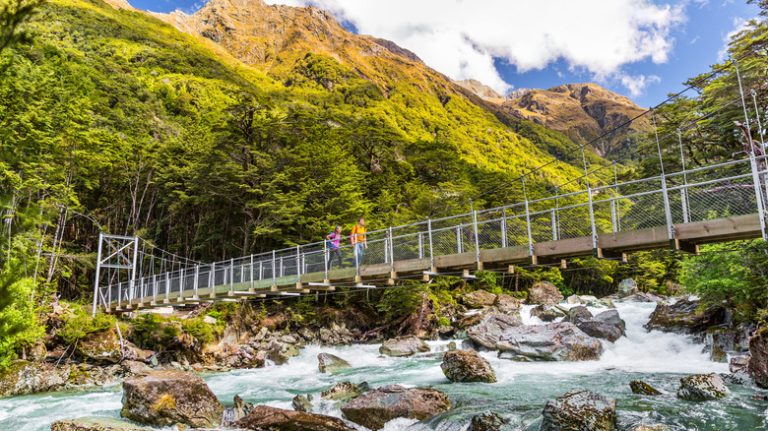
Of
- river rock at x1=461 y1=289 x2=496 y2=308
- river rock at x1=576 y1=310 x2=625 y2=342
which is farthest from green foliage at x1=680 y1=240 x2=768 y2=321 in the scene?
river rock at x1=461 y1=289 x2=496 y2=308

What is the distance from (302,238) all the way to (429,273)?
43.8 feet

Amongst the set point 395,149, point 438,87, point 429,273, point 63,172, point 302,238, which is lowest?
point 429,273

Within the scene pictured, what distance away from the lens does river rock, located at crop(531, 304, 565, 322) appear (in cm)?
2286

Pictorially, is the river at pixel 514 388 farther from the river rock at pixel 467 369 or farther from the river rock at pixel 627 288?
the river rock at pixel 627 288

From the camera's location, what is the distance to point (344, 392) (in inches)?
429

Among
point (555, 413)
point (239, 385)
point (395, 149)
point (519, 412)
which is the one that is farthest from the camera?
point (395, 149)

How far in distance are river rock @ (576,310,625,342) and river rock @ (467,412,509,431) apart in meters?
10.3

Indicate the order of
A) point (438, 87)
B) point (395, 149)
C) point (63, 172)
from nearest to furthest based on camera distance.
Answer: point (63, 172)
point (395, 149)
point (438, 87)

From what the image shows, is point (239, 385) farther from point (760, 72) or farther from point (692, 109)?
point (692, 109)

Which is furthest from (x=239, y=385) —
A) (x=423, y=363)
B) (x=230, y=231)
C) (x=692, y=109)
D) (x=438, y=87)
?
(x=438, y=87)

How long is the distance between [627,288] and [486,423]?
30.8 meters

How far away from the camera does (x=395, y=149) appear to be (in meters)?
35.7

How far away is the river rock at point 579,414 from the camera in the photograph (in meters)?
7.51

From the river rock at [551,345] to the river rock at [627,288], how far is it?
20.2m
